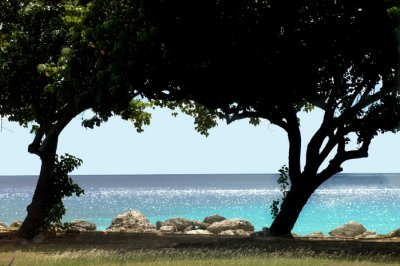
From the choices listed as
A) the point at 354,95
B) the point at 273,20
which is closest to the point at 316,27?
the point at 273,20

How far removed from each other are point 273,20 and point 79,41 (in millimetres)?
6098

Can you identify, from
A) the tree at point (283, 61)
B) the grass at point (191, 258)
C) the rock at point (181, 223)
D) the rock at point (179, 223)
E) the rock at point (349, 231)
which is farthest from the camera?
the rock at point (181, 223)

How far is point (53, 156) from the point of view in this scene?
27.3 meters

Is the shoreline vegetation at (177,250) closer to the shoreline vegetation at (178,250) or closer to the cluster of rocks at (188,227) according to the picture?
the shoreline vegetation at (178,250)

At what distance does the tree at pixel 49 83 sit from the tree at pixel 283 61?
1120mm

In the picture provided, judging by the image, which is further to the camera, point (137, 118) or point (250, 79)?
point (137, 118)

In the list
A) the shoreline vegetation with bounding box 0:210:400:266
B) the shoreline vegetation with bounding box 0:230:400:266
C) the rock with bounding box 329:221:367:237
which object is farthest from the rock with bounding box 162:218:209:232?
the shoreline vegetation with bounding box 0:230:400:266

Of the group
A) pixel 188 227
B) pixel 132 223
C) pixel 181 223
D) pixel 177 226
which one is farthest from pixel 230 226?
pixel 132 223

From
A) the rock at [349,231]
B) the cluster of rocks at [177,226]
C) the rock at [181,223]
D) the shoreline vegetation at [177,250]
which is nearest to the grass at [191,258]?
the shoreline vegetation at [177,250]

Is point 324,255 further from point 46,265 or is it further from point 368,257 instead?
point 46,265

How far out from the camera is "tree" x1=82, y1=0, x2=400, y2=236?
860 inches

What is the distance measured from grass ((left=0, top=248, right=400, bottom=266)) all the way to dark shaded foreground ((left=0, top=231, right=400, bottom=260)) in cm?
104

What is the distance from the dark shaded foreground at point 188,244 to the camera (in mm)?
21859

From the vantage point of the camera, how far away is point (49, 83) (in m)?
24.8
